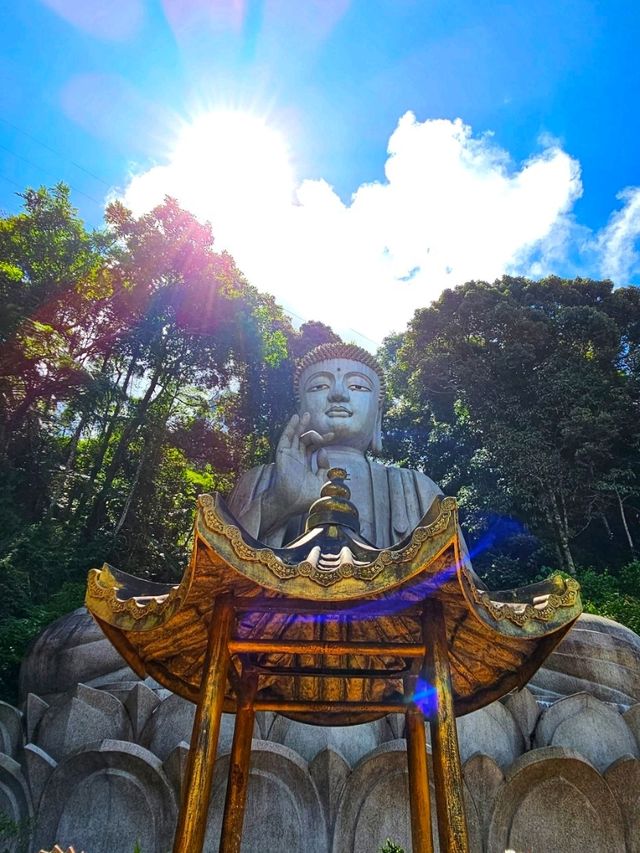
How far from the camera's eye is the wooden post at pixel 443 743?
1.93 metres

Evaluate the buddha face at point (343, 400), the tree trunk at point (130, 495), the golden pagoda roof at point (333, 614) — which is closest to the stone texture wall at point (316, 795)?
the golden pagoda roof at point (333, 614)

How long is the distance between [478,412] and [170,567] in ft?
27.0

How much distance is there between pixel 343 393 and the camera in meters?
7.73

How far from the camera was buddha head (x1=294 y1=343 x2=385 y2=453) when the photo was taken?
25.0 feet

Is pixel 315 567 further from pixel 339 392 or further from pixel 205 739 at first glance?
pixel 339 392

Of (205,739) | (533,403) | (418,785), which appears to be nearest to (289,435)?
(418,785)

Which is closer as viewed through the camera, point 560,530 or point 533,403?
point 560,530

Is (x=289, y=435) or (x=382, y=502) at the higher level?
(x=289, y=435)

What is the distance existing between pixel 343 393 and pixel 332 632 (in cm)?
514

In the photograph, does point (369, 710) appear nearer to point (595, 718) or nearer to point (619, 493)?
point (595, 718)

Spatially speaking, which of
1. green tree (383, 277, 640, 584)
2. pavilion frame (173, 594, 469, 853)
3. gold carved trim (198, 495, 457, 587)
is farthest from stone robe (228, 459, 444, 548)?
green tree (383, 277, 640, 584)

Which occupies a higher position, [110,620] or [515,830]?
[110,620]

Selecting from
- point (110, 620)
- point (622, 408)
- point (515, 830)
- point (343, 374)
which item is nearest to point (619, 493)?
point (622, 408)

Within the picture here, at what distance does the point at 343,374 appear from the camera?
26.1 feet
